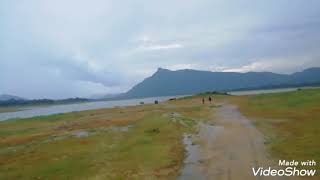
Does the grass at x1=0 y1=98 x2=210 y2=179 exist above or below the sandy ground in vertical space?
below

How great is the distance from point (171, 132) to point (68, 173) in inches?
694

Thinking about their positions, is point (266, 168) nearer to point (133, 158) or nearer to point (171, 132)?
point (133, 158)

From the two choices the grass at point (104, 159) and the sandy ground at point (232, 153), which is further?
the grass at point (104, 159)

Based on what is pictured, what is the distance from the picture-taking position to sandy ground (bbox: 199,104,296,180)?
19547 millimetres

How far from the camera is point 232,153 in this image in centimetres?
2503

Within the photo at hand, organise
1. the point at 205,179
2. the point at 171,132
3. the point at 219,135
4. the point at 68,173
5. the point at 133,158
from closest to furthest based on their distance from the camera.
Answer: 1. the point at 205,179
2. the point at 68,173
3. the point at 133,158
4. the point at 219,135
5. the point at 171,132

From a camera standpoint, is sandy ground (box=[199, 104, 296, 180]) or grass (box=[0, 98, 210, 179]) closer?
sandy ground (box=[199, 104, 296, 180])

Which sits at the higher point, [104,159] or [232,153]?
[232,153]

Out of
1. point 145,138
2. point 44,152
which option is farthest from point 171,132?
point 44,152

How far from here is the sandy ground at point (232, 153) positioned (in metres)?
19.5

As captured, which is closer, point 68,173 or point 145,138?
point 68,173

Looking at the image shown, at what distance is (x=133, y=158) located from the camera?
26.2 m

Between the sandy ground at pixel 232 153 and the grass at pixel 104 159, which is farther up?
the sandy ground at pixel 232 153

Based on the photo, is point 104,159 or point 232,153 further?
point 104,159
